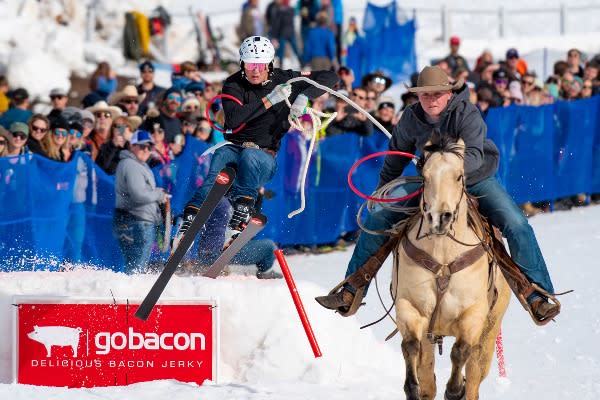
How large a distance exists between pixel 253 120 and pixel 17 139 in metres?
3.97

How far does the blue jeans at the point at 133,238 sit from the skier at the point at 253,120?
1.65 m

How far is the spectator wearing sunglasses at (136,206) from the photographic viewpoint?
13773mm

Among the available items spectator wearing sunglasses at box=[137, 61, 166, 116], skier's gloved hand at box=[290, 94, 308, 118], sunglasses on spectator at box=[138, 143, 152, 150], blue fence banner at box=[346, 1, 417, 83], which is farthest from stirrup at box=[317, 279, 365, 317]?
blue fence banner at box=[346, 1, 417, 83]

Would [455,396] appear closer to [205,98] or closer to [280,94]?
[280,94]

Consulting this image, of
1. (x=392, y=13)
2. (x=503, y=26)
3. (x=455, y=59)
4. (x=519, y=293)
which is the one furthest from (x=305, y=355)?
(x=503, y=26)

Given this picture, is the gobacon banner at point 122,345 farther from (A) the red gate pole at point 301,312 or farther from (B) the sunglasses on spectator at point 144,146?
(B) the sunglasses on spectator at point 144,146

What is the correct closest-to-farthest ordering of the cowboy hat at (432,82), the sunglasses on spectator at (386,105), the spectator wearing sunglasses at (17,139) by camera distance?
the cowboy hat at (432,82) < the spectator wearing sunglasses at (17,139) < the sunglasses on spectator at (386,105)

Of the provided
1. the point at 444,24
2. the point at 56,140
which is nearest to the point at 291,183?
the point at 56,140

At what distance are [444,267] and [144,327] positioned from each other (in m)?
3.17

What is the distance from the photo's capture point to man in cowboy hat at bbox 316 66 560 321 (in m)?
9.40

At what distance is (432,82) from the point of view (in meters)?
9.38

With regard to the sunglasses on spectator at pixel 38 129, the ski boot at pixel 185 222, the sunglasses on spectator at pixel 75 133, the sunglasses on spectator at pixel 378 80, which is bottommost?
the ski boot at pixel 185 222

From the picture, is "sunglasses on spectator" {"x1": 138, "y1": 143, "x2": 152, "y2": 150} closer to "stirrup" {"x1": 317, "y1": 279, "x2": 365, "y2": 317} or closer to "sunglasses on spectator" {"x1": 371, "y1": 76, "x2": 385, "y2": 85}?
"stirrup" {"x1": 317, "y1": 279, "x2": 365, "y2": 317}

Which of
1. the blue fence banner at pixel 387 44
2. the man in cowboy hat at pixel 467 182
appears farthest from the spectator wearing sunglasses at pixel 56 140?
the blue fence banner at pixel 387 44
